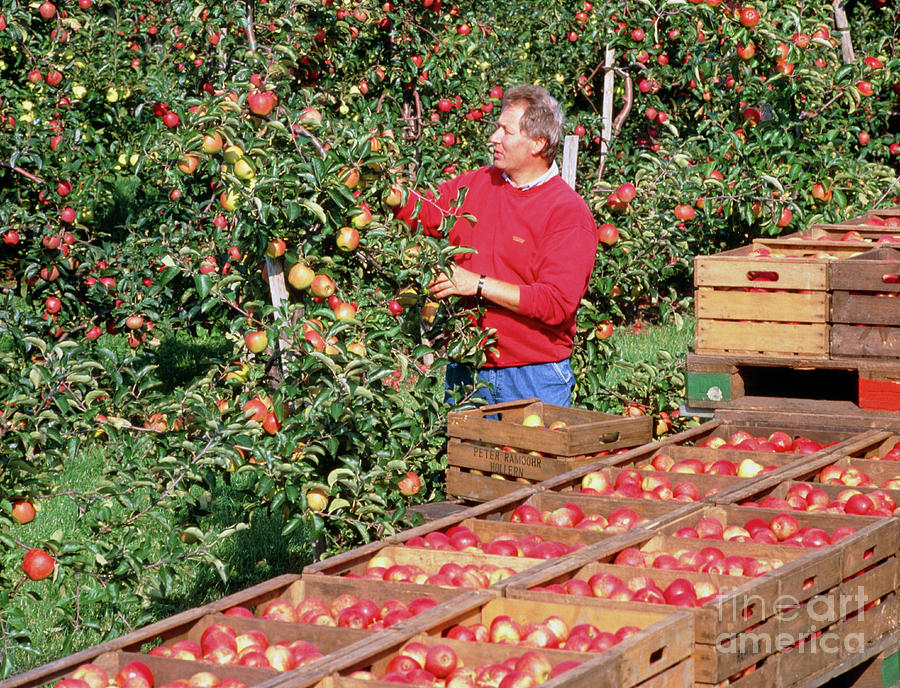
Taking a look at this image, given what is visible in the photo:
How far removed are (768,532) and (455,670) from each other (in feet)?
3.60

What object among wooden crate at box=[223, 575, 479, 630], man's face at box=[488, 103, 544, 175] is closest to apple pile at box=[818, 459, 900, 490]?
wooden crate at box=[223, 575, 479, 630]

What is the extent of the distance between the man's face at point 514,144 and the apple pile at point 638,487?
132cm

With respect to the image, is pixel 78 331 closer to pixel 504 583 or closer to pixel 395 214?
pixel 395 214

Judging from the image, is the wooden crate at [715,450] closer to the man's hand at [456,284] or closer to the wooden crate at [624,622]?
the man's hand at [456,284]

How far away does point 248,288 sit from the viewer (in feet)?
13.7

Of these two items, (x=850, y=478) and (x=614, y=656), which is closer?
(x=614, y=656)

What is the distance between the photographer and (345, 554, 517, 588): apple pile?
267cm

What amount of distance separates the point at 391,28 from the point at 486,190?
11.2 feet

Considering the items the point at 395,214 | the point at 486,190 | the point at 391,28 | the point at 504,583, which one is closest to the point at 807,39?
the point at 391,28

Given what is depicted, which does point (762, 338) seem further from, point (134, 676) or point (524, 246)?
point (134, 676)

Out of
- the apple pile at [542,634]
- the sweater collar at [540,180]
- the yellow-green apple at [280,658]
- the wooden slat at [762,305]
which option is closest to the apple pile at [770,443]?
the wooden slat at [762,305]

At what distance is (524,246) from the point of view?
4.42 meters

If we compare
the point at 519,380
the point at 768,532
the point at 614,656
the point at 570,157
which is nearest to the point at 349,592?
the point at 614,656

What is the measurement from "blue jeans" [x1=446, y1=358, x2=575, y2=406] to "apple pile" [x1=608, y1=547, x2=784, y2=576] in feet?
5.33
